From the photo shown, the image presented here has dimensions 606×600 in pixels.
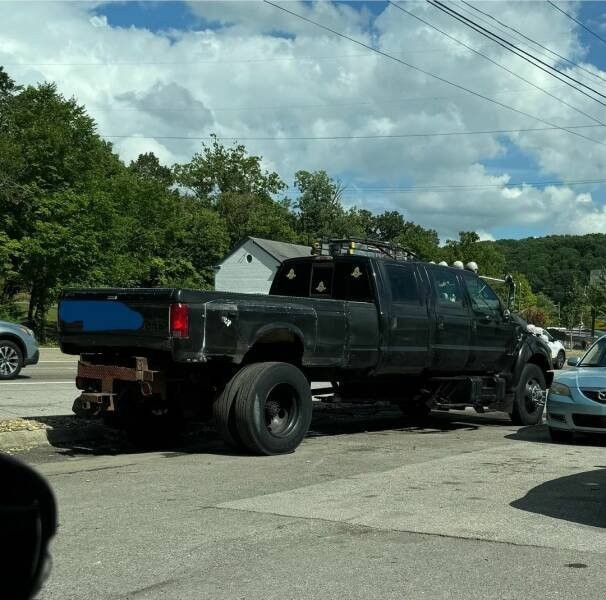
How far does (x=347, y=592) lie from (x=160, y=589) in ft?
3.34

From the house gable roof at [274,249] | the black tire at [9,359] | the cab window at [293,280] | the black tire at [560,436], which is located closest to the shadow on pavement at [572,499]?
the black tire at [560,436]

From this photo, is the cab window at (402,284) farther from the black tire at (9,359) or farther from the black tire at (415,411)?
the black tire at (9,359)

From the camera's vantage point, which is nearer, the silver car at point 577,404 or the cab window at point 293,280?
the silver car at point 577,404

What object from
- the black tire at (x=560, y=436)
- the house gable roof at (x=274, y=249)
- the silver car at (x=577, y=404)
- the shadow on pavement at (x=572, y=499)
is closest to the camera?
the shadow on pavement at (x=572, y=499)

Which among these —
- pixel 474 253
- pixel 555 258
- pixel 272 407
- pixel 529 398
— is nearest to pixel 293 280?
pixel 272 407

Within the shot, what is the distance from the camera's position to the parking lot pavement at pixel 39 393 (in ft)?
37.9

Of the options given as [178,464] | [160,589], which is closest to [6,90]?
[178,464]

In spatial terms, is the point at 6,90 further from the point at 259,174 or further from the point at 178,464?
the point at 178,464

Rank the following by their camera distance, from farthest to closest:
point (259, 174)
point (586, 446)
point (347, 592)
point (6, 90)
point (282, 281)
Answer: point (259, 174)
point (6, 90)
point (282, 281)
point (586, 446)
point (347, 592)

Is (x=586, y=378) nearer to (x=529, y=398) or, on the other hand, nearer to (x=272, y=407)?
(x=529, y=398)

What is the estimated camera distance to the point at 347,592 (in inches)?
180

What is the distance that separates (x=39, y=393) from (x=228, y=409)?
596cm

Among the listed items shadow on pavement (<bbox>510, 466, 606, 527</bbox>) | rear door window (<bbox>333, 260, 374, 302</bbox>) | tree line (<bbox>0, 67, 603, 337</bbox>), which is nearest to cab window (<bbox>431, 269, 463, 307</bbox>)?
rear door window (<bbox>333, 260, 374, 302</bbox>)

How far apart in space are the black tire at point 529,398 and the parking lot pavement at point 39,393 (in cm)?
657
